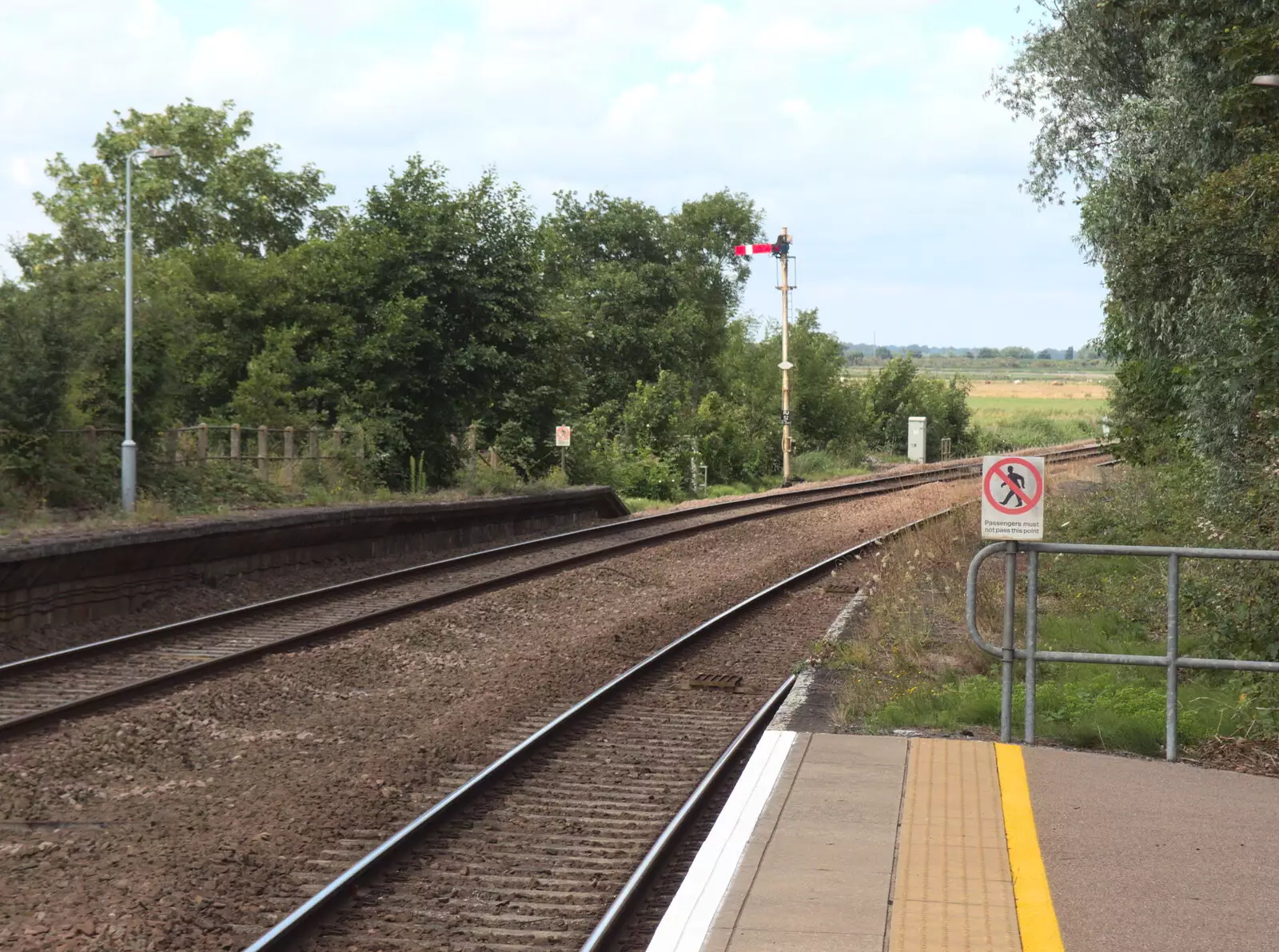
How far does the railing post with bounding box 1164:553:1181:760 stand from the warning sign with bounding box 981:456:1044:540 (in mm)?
747

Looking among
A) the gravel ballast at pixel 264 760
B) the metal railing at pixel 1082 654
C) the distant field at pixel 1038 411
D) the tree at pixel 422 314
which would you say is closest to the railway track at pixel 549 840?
the gravel ballast at pixel 264 760

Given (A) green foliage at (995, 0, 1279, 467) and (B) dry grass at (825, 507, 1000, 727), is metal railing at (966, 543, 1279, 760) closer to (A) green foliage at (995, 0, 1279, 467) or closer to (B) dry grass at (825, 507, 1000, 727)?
(B) dry grass at (825, 507, 1000, 727)

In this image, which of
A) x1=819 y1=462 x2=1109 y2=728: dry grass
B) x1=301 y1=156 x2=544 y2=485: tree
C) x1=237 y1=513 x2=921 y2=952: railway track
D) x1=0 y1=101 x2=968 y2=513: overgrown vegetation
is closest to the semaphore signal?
x1=0 y1=101 x2=968 y2=513: overgrown vegetation

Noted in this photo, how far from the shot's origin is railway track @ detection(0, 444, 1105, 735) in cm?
1079

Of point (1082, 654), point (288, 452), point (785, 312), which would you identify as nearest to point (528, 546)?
point (288, 452)

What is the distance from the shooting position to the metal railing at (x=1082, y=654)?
6.97 m

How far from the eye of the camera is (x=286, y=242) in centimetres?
4738

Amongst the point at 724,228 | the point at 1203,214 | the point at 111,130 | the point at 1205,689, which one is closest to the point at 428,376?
the point at 1203,214

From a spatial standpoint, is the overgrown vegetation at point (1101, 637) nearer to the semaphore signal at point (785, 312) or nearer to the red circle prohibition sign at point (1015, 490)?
the red circle prohibition sign at point (1015, 490)

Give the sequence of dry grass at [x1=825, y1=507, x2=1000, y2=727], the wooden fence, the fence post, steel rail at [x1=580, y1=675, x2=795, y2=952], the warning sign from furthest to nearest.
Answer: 1. the fence post
2. the wooden fence
3. dry grass at [x1=825, y1=507, x2=1000, y2=727]
4. the warning sign
5. steel rail at [x1=580, y1=675, x2=795, y2=952]

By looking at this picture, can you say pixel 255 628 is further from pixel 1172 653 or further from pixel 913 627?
pixel 1172 653

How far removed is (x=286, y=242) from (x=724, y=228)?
38113 mm

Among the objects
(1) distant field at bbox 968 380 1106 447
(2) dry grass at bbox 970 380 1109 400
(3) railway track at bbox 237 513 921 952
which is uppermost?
(2) dry grass at bbox 970 380 1109 400

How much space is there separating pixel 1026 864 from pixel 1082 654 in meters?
2.10
